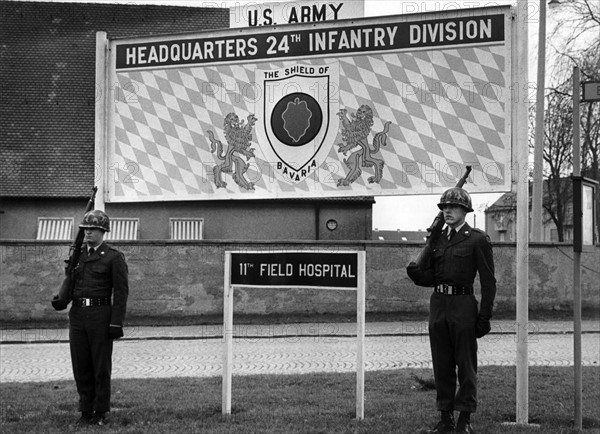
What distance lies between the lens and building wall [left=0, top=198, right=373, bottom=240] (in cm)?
3092

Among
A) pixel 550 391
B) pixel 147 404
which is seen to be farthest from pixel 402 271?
pixel 147 404

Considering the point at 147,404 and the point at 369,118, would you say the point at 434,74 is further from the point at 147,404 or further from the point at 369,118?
the point at 147,404

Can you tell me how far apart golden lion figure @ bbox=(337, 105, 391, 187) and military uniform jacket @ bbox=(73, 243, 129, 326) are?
252cm

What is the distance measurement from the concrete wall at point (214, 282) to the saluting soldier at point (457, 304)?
1526 cm

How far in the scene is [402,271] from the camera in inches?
946

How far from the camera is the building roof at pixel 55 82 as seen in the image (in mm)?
31438

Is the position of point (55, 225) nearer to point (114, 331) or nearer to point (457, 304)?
point (114, 331)

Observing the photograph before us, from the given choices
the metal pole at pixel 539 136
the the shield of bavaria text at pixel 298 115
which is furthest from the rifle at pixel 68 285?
the metal pole at pixel 539 136

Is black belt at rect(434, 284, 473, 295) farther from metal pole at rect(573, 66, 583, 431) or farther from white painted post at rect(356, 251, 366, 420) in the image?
metal pole at rect(573, 66, 583, 431)

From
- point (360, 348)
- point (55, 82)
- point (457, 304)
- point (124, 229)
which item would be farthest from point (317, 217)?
point (457, 304)

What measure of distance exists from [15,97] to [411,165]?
28.2 metres

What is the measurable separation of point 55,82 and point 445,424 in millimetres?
30055

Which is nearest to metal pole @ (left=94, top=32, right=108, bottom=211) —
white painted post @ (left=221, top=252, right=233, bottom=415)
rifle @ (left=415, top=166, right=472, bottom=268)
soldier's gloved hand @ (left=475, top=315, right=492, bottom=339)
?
white painted post @ (left=221, top=252, right=233, bottom=415)

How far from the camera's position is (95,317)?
27.5ft
